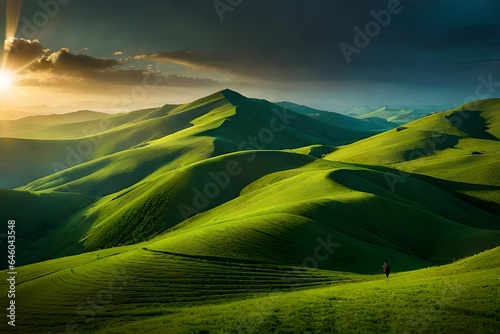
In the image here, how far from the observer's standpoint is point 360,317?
27.6 meters

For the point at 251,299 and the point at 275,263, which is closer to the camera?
the point at 251,299

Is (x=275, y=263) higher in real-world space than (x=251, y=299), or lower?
lower

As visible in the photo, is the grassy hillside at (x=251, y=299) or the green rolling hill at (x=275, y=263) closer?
the grassy hillside at (x=251, y=299)

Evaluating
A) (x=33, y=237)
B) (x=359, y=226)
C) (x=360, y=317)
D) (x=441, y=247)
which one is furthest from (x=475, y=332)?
(x=33, y=237)

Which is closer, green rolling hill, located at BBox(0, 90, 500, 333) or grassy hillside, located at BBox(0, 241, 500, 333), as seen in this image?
grassy hillside, located at BBox(0, 241, 500, 333)

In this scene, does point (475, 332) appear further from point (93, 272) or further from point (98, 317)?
point (93, 272)

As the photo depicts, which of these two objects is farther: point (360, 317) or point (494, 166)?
point (494, 166)

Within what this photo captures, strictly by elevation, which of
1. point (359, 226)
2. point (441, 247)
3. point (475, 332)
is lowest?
point (441, 247)

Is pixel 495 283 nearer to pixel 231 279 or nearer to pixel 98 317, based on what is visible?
pixel 231 279

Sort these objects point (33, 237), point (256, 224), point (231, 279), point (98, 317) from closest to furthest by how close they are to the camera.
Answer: point (98, 317) < point (231, 279) < point (256, 224) < point (33, 237)

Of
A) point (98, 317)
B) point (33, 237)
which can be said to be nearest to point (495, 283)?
point (98, 317)

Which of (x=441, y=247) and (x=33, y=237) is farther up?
(x=33, y=237)

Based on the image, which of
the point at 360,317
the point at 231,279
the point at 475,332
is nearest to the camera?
the point at 475,332

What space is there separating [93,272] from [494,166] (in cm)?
16563
